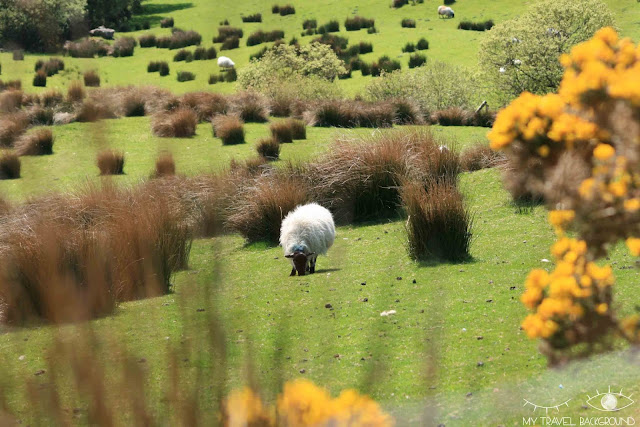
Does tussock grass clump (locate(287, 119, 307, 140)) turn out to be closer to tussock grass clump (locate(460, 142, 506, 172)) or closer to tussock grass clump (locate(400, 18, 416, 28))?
tussock grass clump (locate(460, 142, 506, 172))

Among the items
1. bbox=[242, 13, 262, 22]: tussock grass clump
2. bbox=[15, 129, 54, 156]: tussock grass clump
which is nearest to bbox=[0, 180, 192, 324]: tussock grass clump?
bbox=[15, 129, 54, 156]: tussock grass clump

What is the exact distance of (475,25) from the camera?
35625 millimetres

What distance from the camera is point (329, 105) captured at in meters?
20.0

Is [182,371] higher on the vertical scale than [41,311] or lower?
higher

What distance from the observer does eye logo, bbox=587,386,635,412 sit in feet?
11.2

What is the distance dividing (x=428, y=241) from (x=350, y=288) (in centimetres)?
125

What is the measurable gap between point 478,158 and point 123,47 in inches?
1064

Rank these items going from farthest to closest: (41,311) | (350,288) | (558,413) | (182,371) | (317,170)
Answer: (317,170) → (350,288) → (558,413) → (41,311) → (182,371)

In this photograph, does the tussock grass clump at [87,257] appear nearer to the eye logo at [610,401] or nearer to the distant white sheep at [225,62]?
the eye logo at [610,401]

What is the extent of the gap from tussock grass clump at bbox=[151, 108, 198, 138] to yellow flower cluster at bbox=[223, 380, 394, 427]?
1650 cm

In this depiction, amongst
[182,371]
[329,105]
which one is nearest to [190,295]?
[182,371]

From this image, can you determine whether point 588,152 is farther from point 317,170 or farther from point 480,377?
point 317,170

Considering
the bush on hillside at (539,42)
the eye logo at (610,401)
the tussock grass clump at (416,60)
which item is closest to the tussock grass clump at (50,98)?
the bush on hillside at (539,42)

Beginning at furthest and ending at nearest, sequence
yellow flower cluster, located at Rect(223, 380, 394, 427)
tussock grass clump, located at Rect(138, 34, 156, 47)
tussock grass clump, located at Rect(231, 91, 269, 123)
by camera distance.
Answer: tussock grass clump, located at Rect(138, 34, 156, 47), tussock grass clump, located at Rect(231, 91, 269, 123), yellow flower cluster, located at Rect(223, 380, 394, 427)
